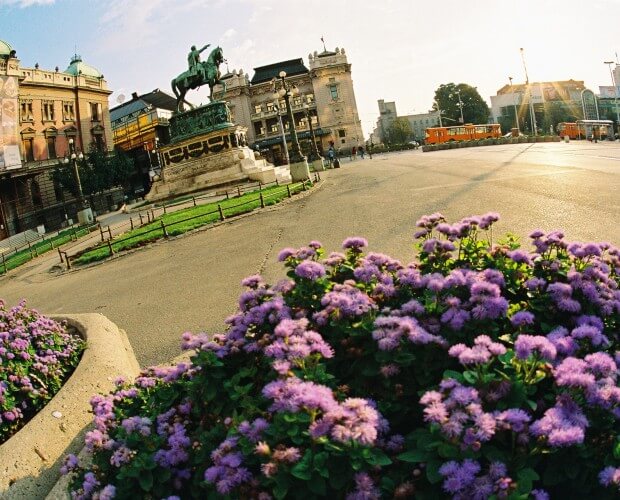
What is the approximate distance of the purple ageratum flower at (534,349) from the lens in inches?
80.4

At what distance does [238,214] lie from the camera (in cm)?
2027

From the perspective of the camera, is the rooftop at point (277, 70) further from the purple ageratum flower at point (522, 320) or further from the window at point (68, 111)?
the purple ageratum flower at point (522, 320)

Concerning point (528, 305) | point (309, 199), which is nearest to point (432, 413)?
point (528, 305)

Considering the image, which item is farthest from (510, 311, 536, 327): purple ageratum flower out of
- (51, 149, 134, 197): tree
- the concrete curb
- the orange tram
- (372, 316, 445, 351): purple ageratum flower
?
the orange tram

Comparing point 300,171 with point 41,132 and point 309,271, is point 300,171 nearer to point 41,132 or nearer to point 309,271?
point 309,271

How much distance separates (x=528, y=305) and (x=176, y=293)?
8435 mm

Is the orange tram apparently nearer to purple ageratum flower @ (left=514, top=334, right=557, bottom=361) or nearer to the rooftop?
the rooftop

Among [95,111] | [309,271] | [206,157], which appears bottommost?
[309,271]

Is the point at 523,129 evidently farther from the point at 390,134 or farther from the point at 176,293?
the point at 176,293

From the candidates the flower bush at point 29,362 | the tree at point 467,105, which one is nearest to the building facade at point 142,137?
the flower bush at point 29,362

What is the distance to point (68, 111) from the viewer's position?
55.1m

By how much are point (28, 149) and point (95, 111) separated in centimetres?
1119

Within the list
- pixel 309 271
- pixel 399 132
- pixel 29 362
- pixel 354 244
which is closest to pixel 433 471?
pixel 309 271

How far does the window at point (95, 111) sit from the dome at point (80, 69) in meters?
3.66
